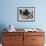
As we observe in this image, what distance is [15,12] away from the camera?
4.23 m

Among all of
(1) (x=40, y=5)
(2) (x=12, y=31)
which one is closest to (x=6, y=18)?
(2) (x=12, y=31)

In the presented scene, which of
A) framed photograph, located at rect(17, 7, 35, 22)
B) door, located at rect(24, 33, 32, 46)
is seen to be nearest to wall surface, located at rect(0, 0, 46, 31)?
framed photograph, located at rect(17, 7, 35, 22)

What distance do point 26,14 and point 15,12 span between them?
36 cm

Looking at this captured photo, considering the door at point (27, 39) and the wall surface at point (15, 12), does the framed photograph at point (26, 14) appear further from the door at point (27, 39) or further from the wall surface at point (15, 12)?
the door at point (27, 39)

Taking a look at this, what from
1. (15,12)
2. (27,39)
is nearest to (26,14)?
(15,12)

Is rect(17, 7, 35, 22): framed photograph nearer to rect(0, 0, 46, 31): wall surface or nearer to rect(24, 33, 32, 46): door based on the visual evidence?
rect(0, 0, 46, 31): wall surface

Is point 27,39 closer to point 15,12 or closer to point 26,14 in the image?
point 26,14

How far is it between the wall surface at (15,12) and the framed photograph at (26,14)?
98mm

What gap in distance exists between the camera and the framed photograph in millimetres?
4219

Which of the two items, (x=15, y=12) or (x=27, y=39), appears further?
(x=15, y=12)

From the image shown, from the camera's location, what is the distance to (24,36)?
148 inches

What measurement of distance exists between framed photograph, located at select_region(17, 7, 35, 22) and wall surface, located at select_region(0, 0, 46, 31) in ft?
0.32

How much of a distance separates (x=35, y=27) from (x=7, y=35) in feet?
3.38

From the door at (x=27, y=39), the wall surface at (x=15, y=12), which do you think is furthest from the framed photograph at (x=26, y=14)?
the door at (x=27, y=39)
